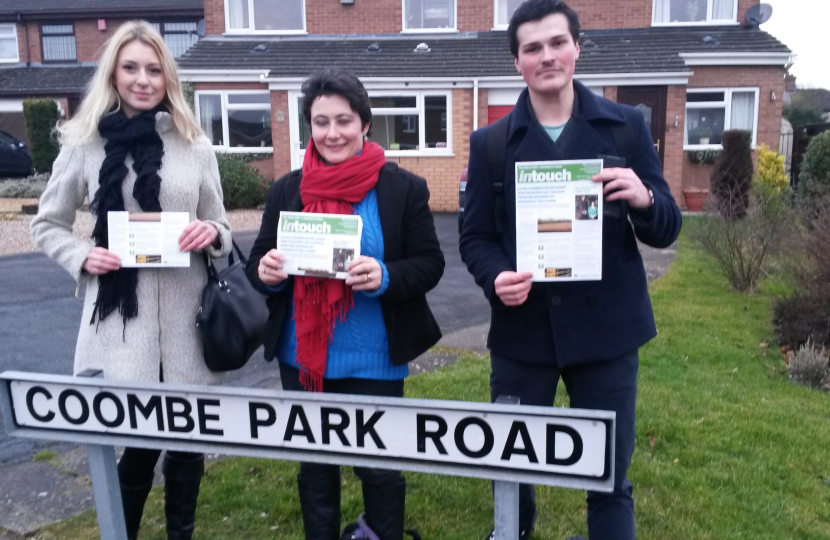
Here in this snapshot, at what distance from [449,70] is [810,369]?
1265cm

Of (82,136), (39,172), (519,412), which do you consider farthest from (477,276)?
(39,172)

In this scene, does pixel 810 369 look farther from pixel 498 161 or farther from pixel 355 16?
pixel 355 16

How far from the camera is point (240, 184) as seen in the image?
54.3 ft

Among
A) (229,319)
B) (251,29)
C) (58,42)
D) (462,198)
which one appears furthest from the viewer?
(58,42)

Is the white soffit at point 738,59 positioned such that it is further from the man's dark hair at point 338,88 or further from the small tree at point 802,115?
the small tree at point 802,115

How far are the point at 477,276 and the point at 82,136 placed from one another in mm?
1478

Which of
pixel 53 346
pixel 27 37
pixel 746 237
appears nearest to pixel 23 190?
pixel 27 37

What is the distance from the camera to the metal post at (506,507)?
194 centimetres

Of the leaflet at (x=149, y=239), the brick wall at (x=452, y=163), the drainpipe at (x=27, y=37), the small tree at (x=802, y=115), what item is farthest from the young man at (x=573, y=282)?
the small tree at (x=802, y=115)

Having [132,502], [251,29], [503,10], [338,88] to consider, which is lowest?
[132,502]

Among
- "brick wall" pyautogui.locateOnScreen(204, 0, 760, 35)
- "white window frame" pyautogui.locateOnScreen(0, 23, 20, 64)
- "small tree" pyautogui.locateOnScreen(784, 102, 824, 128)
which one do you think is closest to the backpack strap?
"brick wall" pyautogui.locateOnScreen(204, 0, 760, 35)

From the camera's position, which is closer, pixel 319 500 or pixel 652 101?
pixel 319 500

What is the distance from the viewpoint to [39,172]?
21516mm

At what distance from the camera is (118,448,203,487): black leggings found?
2846 millimetres
